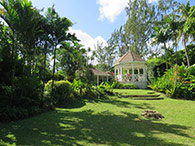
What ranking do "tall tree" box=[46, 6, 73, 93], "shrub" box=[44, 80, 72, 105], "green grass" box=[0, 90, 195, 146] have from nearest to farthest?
"green grass" box=[0, 90, 195, 146]
"tall tree" box=[46, 6, 73, 93]
"shrub" box=[44, 80, 72, 105]

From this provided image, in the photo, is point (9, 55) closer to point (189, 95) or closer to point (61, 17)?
point (61, 17)

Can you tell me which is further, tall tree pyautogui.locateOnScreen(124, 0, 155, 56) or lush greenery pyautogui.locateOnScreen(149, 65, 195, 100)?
tall tree pyautogui.locateOnScreen(124, 0, 155, 56)

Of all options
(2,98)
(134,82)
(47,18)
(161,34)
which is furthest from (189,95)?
(2,98)

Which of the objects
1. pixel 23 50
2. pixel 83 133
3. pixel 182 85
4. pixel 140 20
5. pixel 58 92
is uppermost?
pixel 140 20

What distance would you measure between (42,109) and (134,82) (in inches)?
541

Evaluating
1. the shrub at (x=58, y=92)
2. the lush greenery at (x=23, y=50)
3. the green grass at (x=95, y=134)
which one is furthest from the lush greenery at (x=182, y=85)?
the lush greenery at (x=23, y=50)

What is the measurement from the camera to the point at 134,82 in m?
17.6

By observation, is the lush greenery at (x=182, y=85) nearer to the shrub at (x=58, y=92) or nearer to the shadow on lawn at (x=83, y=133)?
the shadow on lawn at (x=83, y=133)

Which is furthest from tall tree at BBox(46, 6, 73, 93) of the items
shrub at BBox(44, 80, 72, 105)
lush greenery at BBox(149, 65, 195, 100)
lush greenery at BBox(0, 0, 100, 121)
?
lush greenery at BBox(149, 65, 195, 100)

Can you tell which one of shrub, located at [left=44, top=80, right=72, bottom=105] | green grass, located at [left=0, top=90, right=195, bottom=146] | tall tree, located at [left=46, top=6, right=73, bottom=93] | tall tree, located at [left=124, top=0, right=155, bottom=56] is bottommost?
green grass, located at [left=0, top=90, right=195, bottom=146]

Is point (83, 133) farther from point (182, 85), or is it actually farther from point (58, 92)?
point (182, 85)

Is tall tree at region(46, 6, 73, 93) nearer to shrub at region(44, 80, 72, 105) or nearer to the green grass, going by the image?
shrub at region(44, 80, 72, 105)

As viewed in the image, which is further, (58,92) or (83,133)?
(58,92)

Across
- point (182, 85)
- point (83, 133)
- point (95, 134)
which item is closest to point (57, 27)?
point (83, 133)
